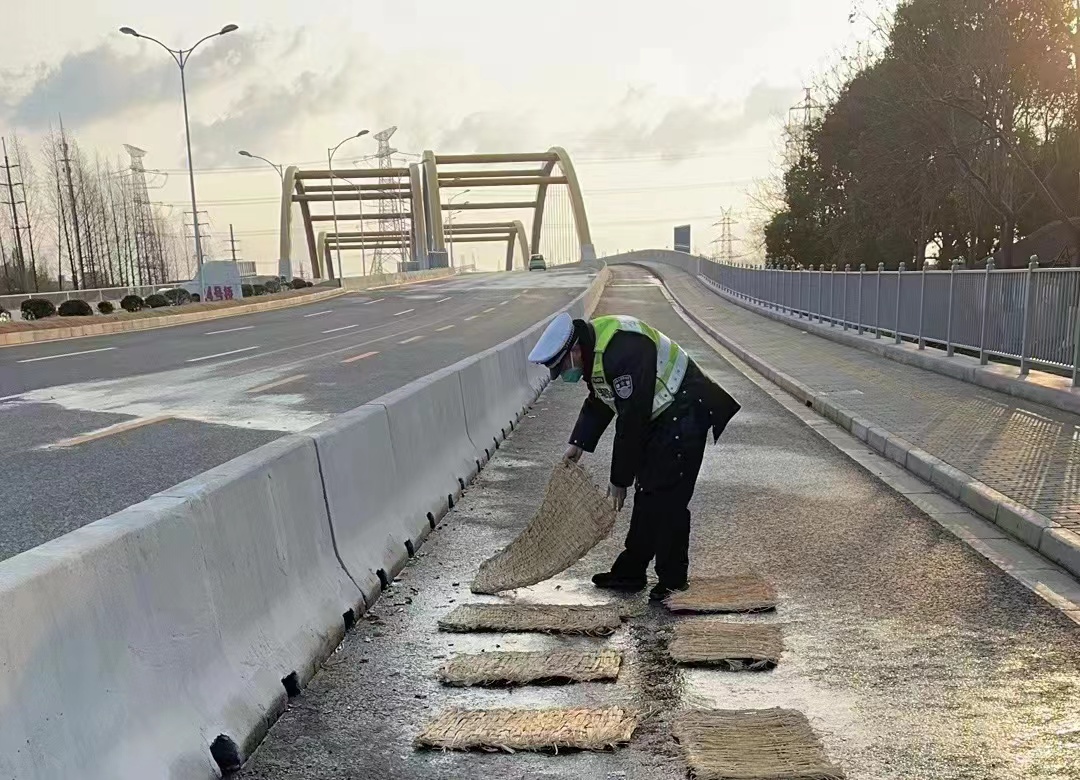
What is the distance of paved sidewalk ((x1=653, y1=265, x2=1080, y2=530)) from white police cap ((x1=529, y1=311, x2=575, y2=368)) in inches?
131

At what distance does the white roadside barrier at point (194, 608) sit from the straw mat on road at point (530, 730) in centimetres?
67

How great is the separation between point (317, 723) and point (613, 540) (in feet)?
9.45

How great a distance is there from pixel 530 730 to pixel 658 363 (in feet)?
6.78

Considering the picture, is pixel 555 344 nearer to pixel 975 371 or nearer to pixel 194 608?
pixel 194 608

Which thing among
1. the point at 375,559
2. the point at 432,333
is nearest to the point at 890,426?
the point at 375,559

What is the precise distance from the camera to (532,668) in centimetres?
396

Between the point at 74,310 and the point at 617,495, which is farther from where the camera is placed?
the point at 74,310

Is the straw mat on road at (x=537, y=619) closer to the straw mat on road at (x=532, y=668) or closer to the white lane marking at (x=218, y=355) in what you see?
the straw mat on road at (x=532, y=668)

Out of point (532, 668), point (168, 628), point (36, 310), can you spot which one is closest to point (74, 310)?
point (36, 310)

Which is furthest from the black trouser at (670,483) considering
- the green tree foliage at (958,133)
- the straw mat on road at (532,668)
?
the green tree foliage at (958,133)

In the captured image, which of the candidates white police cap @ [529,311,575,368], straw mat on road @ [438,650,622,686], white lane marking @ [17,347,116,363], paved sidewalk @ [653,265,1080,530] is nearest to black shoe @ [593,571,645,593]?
straw mat on road @ [438,650,622,686]

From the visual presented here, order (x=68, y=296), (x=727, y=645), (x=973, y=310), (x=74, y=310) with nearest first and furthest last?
1. (x=727, y=645)
2. (x=973, y=310)
3. (x=74, y=310)
4. (x=68, y=296)

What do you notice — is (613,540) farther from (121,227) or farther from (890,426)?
(121,227)

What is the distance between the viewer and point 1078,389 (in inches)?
397
